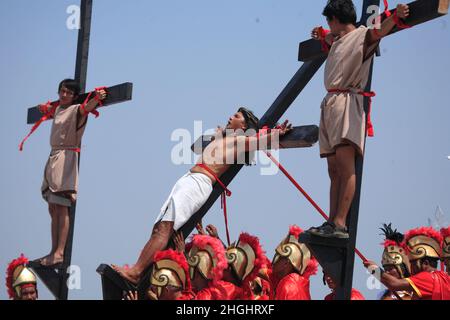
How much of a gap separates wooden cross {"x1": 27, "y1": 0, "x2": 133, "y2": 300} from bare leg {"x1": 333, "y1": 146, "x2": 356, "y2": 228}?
6.09 ft

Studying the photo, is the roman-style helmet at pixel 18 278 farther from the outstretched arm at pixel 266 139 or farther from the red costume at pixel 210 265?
the outstretched arm at pixel 266 139

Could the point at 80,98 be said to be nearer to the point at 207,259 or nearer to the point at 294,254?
the point at 207,259

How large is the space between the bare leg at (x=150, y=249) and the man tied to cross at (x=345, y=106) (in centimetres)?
138

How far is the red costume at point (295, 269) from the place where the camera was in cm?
702

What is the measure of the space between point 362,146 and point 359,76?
1.29 feet

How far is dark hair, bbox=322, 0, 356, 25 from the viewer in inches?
223

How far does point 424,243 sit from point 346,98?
229 centimetres

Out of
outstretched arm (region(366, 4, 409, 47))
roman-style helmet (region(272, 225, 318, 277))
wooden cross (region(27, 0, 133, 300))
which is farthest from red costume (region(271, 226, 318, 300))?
outstretched arm (region(366, 4, 409, 47))

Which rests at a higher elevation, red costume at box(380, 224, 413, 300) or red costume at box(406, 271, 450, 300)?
Answer: red costume at box(380, 224, 413, 300)

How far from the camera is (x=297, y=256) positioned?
23.7 feet

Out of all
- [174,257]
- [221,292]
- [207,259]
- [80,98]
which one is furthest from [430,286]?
[80,98]

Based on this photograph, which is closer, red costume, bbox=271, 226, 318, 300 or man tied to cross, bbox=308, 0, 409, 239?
man tied to cross, bbox=308, 0, 409, 239

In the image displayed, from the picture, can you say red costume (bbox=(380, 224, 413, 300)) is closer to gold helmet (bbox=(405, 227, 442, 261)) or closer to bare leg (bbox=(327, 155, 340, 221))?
gold helmet (bbox=(405, 227, 442, 261))
